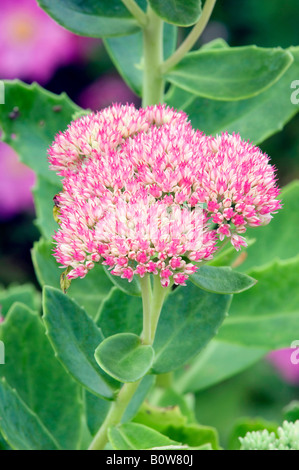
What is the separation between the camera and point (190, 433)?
33.3 inches

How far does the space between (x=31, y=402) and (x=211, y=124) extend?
1.38 ft

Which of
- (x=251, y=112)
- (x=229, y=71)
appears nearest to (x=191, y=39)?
(x=229, y=71)

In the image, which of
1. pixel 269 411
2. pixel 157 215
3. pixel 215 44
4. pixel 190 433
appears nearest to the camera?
pixel 157 215

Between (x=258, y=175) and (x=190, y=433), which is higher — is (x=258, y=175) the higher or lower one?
the higher one

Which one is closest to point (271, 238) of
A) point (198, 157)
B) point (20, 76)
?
point (198, 157)

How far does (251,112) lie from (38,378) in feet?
1.44

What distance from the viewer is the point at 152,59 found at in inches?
34.0

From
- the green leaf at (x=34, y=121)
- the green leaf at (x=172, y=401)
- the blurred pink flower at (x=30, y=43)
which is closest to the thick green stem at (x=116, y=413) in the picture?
the green leaf at (x=172, y=401)

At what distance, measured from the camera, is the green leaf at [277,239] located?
105 centimetres

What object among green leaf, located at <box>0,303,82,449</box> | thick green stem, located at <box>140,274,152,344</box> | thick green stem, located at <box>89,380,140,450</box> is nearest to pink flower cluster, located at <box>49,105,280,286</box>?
thick green stem, located at <box>140,274,152,344</box>

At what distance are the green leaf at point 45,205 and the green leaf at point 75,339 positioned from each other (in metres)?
0.27

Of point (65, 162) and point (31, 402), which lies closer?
point (65, 162)

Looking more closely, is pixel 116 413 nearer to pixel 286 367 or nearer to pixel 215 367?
pixel 215 367

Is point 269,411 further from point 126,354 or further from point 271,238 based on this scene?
point 126,354
